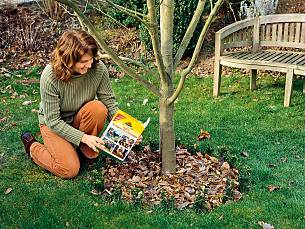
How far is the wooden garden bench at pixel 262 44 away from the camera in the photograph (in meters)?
6.30

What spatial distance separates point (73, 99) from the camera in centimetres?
427

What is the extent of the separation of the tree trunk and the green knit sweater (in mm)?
631

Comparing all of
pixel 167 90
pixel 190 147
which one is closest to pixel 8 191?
pixel 167 90

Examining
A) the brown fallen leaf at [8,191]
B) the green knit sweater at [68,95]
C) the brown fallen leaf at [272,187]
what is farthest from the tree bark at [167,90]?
the brown fallen leaf at [8,191]

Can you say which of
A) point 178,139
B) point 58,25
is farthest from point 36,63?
point 178,139

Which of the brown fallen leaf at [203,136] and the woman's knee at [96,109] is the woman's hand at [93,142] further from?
the brown fallen leaf at [203,136]

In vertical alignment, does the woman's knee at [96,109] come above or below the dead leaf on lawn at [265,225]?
above

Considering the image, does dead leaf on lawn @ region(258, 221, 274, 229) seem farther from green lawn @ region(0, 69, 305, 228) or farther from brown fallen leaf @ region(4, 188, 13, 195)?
brown fallen leaf @ region(4, 188, 13, 195)

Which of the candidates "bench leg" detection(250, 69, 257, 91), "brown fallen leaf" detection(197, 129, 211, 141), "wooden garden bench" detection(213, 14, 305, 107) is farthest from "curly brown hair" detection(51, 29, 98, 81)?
"bench leg" detection(250, 69, 257, 91)

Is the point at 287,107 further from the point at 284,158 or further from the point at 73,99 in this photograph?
the point at 73,99

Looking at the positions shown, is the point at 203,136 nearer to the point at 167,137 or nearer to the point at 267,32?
the point at 167,137

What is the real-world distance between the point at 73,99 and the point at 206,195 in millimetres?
1346

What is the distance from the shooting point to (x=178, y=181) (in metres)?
4.12

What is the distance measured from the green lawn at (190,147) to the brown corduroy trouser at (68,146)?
0.33 ft
